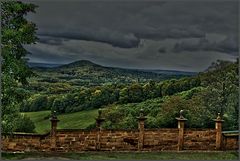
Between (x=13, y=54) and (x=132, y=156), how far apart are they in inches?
171

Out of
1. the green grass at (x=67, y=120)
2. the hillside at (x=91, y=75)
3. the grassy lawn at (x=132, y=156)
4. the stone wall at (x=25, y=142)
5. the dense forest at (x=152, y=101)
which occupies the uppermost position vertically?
the hillside at (x=91, y=75)

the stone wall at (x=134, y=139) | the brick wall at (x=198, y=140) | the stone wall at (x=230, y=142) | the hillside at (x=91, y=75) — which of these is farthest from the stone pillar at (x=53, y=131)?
the stone wall at (x=230, y=142)

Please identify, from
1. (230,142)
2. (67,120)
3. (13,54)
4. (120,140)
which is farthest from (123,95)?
(13,54)

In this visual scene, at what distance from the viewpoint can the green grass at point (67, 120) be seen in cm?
1552

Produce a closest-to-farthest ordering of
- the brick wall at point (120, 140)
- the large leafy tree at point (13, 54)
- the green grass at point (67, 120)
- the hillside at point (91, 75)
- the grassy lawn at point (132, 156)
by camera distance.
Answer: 1. the large leafy tree at point (13, 54)
2. the grassy lawn at point (132, 156)
3. the brick wall at point (120, 140)
4. the green grass at point (67, 120)
5. the hillside at point (91, 75)

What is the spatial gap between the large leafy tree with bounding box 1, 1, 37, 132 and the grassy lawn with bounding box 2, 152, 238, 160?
1.06 m

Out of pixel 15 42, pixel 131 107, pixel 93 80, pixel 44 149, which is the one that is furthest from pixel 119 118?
pixel 15 42

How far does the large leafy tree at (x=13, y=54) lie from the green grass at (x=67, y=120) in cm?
207

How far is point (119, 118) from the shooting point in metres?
17.0

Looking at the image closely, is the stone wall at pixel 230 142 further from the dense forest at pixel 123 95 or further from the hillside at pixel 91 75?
the hillside at pixel 91 75

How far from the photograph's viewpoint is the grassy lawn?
12781mm

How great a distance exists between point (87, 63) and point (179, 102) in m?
3.86

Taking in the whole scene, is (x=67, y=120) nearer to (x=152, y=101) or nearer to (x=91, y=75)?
(x=91, y=75)

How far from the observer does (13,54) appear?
12977 mm
